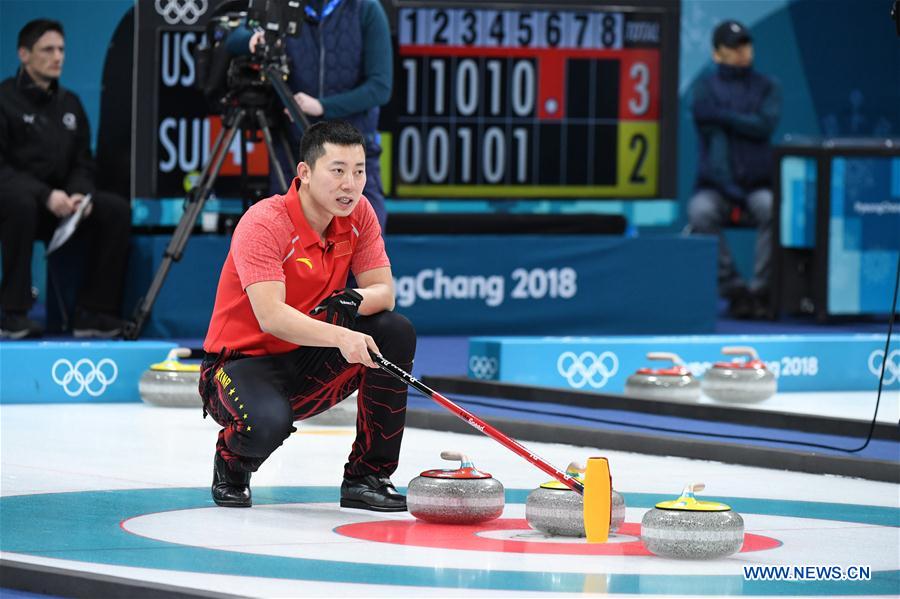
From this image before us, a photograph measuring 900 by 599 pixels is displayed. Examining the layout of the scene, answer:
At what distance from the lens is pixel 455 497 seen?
3.88 metres

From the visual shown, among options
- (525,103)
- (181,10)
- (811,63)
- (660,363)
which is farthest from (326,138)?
(811,63)

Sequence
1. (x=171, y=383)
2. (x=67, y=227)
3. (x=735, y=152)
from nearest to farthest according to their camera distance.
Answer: (x=171, y=383) → (x=67, y=227) → (x=735, y=152)

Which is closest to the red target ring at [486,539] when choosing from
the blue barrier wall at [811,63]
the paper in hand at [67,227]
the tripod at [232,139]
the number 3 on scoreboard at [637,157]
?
the tripod at [232,139]

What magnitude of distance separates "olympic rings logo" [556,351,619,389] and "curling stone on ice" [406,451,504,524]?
10.7ft

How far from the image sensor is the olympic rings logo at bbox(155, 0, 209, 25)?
27.9ft

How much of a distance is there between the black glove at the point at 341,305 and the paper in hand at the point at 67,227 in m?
4.19

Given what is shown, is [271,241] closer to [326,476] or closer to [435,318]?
[326,476]

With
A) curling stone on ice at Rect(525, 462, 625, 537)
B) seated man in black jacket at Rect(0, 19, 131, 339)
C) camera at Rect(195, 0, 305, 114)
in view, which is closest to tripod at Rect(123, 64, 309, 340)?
camera at Rect(195, 0, 305, 114)

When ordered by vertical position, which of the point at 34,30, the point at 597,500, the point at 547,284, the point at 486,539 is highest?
the point at 34,30

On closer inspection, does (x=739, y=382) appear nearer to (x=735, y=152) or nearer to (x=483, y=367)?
(x=483, y=367)

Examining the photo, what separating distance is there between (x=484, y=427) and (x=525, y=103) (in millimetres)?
5459

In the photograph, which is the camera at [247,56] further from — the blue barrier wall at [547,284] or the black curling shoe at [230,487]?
the black curling shoe at [230,487]

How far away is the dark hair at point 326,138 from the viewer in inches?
163

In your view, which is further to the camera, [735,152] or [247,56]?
[735,152]
